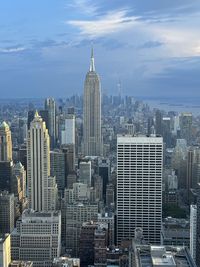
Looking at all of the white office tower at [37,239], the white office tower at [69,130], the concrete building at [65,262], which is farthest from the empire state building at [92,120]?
the concrete building at [65,262]

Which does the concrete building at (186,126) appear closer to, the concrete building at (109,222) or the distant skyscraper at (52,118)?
the concrete building at (109,222)

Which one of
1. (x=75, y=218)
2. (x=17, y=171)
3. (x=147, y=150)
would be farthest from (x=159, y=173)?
(x=17, y=171)

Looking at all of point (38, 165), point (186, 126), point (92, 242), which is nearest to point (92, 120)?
point (186, 126)

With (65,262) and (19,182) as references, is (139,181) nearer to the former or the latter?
(65,262)

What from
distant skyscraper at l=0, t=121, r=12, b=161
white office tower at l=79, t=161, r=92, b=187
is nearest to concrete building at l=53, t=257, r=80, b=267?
white office tower at l=79, t=161, r=92, b=187

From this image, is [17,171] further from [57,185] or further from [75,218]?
[75,218]

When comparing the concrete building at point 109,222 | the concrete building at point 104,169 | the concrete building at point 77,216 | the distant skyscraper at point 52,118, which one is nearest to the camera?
the concrete building at point 109,222
